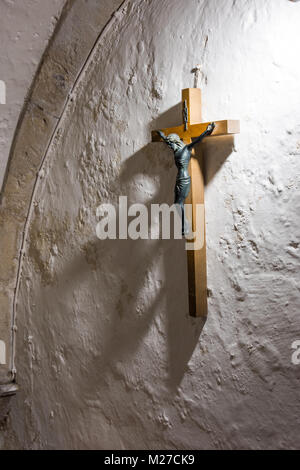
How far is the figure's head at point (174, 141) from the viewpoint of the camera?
1570mm

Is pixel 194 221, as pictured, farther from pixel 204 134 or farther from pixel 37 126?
pixel 37 126

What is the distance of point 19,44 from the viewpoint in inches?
82.3

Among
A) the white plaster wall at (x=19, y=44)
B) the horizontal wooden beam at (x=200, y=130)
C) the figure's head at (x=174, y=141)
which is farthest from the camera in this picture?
the white plaster wall at (x=19, y=44)

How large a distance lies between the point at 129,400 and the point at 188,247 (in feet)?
2.50

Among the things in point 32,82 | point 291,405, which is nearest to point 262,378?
point 291,405

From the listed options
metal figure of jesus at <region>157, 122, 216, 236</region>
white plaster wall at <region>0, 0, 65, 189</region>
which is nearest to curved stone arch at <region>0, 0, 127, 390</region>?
white plaster wall at <region>0, 0, 65, 189</region>

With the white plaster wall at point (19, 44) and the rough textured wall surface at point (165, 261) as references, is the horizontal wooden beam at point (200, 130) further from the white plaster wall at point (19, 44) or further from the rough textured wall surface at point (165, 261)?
the white plaster wall at point (19, 44)

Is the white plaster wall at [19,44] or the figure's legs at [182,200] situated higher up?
the white plaster wall at [19,44]

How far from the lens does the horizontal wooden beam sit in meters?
1.45

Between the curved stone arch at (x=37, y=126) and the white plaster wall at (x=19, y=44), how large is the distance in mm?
36

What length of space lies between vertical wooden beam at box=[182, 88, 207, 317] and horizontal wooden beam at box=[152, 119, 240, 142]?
24 mm

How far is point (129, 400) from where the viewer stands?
192 cm

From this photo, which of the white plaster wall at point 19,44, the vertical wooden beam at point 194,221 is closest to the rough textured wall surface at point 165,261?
the vertical wooden beam at point 194,221
